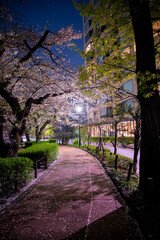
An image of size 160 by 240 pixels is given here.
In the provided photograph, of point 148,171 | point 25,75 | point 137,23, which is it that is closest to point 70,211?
point 148,171

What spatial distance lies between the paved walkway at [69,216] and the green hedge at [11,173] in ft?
2.27

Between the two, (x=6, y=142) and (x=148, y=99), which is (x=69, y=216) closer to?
(x=148, y=99)

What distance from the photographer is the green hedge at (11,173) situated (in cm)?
400

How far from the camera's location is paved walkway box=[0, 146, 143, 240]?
2557 mm

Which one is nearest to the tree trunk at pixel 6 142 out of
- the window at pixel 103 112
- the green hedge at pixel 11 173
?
the green hedge at pixel 11 173

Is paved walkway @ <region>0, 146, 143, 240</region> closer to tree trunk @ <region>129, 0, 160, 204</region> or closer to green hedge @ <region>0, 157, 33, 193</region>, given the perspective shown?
green hedge @ <region>0, 157, 33, 193</region>

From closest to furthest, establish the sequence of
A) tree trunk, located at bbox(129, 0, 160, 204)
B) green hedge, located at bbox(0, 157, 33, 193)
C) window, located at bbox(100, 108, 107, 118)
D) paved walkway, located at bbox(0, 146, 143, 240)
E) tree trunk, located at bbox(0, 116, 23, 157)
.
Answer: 1. paved walkway, located at bbox(0, 146, 143, 240)
2. tree trunk, located at bbox(129, 0, 160, 204)
3. green hedge, located at bbox(0, 157, 33, 193)
4. tree trunk, located at bbox(0, 116, 23, 157)
5. window, located at bbox(100, 108, 107, 118)

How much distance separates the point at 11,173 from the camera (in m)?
4.26

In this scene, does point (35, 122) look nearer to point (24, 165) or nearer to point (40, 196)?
point (24, 165)

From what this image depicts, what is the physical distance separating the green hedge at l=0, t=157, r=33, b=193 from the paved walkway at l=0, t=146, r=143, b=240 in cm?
69

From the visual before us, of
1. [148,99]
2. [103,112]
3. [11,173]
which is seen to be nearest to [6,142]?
[11,173]

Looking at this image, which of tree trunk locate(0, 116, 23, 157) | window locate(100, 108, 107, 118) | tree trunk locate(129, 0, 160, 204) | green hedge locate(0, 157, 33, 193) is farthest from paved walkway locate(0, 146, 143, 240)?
window locate(100, 108, 107, 118)

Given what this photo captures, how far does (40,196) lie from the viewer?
4.22 m

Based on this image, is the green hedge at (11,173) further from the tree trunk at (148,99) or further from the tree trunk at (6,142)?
the tree trunk at (148,99)
